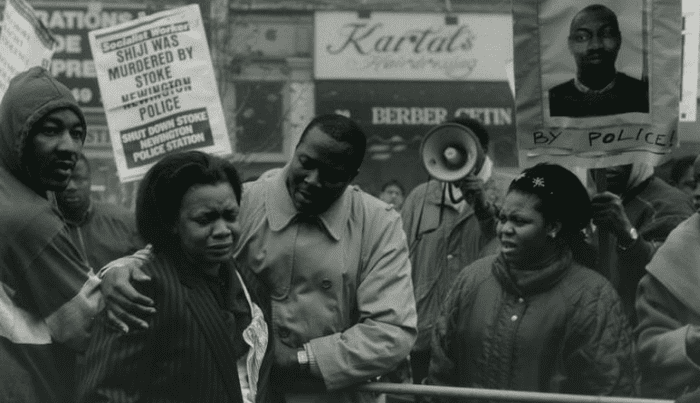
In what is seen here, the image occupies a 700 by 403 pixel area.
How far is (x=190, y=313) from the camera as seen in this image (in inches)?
203

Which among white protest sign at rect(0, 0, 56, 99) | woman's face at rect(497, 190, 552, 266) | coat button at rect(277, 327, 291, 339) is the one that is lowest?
coat button at rect(277, 327, 291, 339)

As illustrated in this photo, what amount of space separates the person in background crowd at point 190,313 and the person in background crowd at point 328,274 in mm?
408

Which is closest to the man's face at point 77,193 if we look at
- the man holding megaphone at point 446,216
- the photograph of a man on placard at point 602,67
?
the man holding megaphone at point 446,216

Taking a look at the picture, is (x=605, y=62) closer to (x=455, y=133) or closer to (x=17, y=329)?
(x=455, y=133)

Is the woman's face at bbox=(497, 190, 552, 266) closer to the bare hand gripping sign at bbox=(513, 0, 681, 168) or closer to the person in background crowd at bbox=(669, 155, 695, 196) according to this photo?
the bare hand gripping sign at bbox=(513, 0, 681, 168)

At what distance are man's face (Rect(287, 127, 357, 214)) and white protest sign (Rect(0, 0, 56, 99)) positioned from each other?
282 centimetres

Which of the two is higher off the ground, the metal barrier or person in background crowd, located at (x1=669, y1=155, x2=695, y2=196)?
person in background crowd, located at (x1=669, y1=155, x2=695, y2=196)

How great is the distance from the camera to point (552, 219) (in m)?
6.62

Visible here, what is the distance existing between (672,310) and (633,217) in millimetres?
1866

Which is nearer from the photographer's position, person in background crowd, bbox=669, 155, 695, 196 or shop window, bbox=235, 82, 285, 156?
person in background crowd, bbox=669, 155, 695, 196

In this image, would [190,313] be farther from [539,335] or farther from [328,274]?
[539,335]

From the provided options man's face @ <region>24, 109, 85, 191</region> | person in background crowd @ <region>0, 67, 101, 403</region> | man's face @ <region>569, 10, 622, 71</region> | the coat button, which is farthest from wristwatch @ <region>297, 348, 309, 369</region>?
man's face @ <region>569, 10, 622, 71</region>

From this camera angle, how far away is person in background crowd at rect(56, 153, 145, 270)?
28.4 feet

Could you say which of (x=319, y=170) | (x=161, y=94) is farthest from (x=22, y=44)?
(x=319, y=170)
